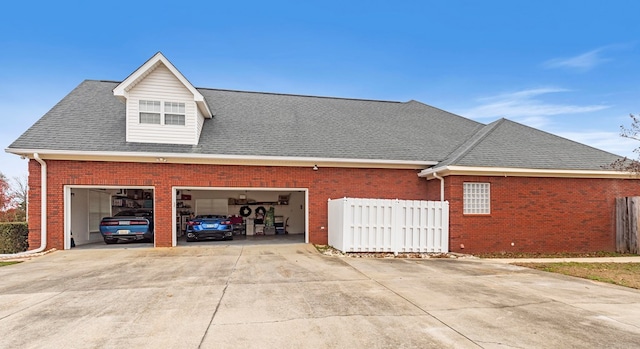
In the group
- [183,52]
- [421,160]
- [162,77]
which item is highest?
[183,52]

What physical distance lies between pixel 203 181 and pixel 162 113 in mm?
2988

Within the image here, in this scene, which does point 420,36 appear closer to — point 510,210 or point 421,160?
point 421,160

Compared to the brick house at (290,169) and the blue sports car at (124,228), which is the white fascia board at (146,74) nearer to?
the brick house at (290,169)

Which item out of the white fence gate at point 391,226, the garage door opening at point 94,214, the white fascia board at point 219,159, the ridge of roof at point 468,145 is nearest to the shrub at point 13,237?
the garage door opening at point 94,214

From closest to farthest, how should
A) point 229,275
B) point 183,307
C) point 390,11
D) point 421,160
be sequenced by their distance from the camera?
point 183,307 < point 229,275 < point 421,160 < point 390,11

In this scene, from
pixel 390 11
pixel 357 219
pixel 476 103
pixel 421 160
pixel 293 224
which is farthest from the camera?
pixel 476 103

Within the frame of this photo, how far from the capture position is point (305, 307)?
18.4ft

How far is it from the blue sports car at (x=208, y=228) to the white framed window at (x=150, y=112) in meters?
4.32

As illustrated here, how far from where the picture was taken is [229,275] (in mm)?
8109

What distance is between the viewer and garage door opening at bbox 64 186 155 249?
1304 centimetres

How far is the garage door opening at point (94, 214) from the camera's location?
13039mm

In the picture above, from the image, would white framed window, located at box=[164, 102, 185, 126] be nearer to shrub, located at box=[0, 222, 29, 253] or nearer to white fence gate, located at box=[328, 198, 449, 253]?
shrub, located at box=[0, 222, 29, 253]

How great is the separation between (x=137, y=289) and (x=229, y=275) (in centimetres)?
191

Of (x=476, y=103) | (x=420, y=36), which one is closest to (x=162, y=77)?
(x=420, y=36)
